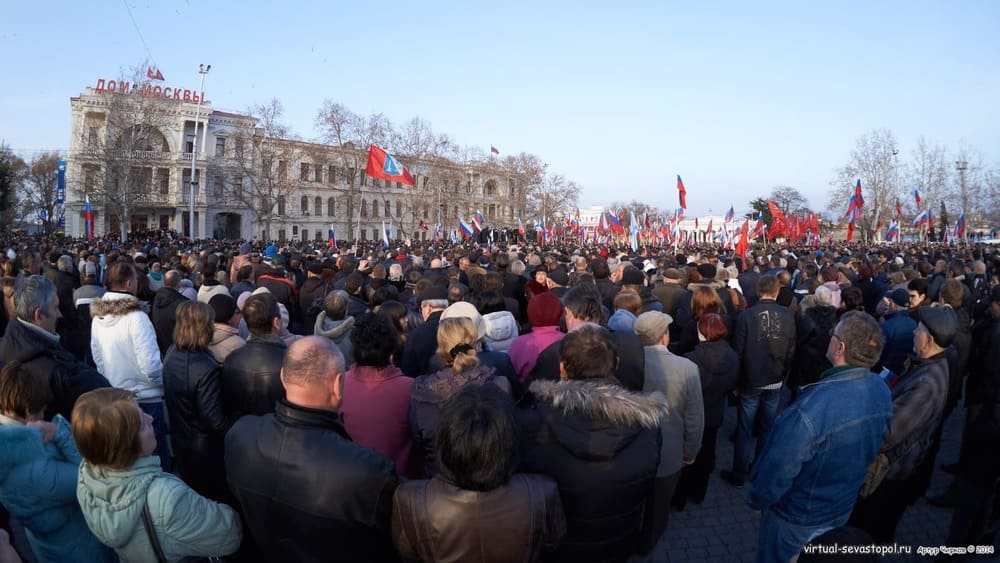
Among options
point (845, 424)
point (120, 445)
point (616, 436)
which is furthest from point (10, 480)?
point (845, 424)

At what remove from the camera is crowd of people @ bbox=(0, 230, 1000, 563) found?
1.98 m

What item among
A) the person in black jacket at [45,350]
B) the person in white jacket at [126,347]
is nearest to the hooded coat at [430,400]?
the person in black jacket at [45,350]

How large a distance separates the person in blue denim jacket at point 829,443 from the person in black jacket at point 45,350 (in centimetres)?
361

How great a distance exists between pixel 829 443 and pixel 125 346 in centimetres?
437

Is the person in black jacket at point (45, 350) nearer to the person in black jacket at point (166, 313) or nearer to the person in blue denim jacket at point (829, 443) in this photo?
the person in black jacket at point (166, 313)

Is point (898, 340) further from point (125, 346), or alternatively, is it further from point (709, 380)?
point (125, 346)

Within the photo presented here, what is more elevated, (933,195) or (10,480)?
(933,195)

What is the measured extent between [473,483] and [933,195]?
53055 mm

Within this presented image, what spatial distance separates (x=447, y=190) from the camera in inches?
2224

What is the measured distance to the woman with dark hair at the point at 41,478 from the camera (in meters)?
2.25

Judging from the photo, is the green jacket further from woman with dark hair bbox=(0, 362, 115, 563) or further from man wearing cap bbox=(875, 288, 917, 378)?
man wearing cap bbox=(875, 288, 917, 378)

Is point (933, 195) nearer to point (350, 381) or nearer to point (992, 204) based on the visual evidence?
point (992, 204)

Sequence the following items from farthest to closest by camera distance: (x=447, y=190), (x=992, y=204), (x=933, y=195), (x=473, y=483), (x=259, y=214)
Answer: (x=447, y=190)
(x=259, y=214)
(x=992, y=204)
(x=933, y=195)
(x=473, y=483)

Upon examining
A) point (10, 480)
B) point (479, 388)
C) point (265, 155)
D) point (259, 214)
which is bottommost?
point (10, 480)
